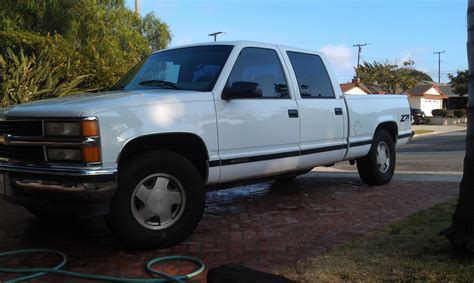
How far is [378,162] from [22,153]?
5.26 meters

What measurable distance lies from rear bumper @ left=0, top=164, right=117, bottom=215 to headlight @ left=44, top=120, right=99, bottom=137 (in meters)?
0.28

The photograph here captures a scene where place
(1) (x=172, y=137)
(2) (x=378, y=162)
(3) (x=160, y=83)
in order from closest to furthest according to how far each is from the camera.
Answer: (1) (x=172, y=137), (3) (x=160, y=83), (2) (x=378, y=162)

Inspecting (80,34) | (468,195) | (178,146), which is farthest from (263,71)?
(80,34)

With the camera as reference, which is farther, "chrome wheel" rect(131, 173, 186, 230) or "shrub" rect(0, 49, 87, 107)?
"shrub" rect(0, 49, 87, 107)

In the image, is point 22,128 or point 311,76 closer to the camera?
point 22,128

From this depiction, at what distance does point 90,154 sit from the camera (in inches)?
165

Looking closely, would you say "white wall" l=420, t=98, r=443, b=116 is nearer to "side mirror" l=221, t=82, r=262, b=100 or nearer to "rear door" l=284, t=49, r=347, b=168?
"rear door" l=284, t=49, r=347, b=168

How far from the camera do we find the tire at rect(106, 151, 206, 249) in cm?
445

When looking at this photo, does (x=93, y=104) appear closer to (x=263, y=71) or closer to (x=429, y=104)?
(x=263, y=71)

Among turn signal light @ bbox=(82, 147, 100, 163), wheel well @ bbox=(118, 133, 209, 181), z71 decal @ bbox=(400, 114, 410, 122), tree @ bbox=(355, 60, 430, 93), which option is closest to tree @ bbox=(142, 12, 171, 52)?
z71 decal @ bbox=(400, 114, 410, 122)

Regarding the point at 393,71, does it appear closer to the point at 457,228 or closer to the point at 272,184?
the point at 272,184

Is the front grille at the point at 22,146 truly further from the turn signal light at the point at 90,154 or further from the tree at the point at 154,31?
the tree at the point at 154,31

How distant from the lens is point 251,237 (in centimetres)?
517

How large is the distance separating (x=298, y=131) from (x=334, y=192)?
77.9 inches
